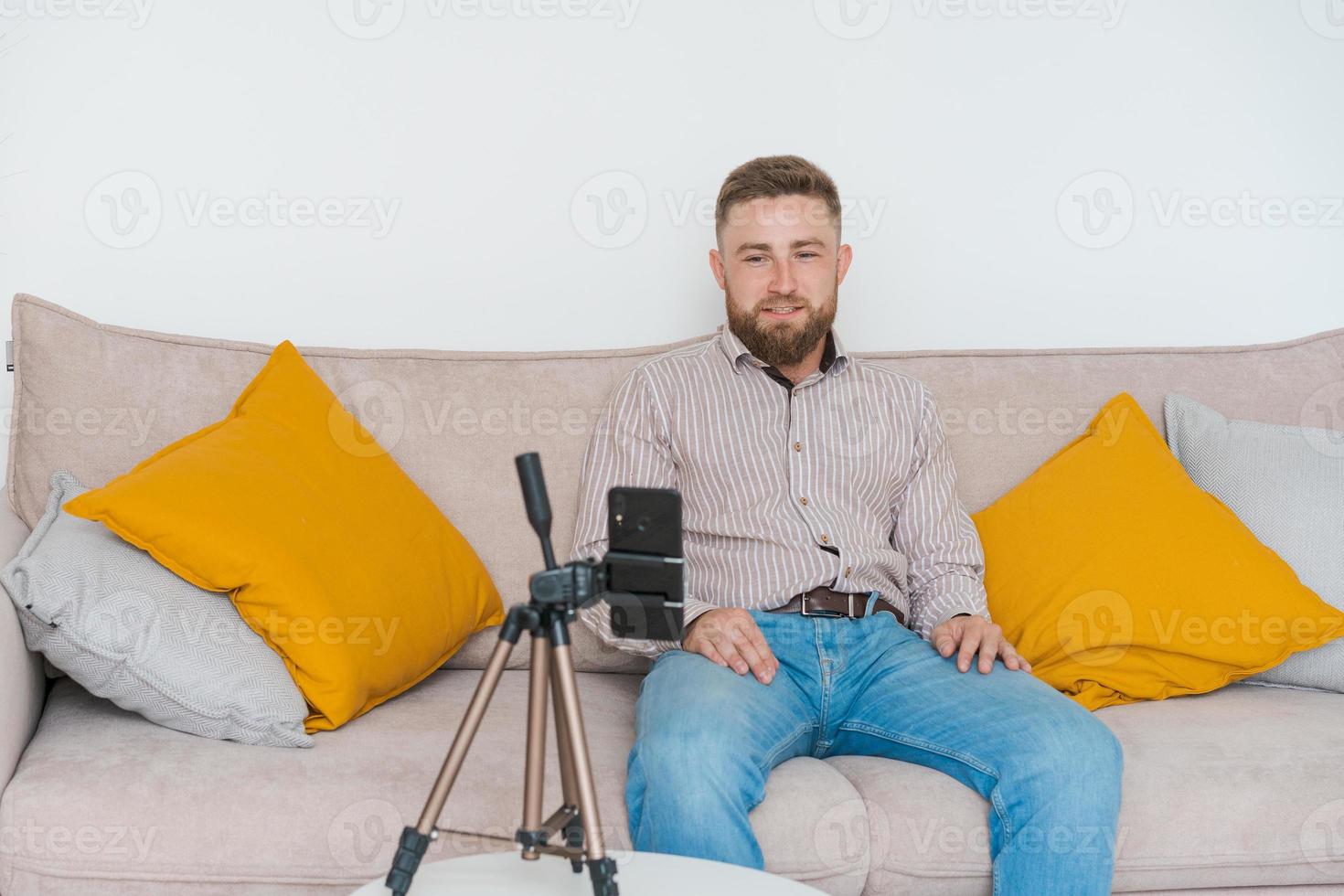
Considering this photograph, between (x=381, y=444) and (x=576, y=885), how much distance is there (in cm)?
111

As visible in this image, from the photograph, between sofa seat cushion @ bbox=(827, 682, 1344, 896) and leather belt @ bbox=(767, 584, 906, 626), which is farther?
leather belt @ bbox=(767, 584, 906, 626)

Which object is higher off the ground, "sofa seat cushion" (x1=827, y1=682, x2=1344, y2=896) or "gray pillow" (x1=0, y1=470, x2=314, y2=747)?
"gray pillow" (x1=0, y1=470, x2=314, y2=747)

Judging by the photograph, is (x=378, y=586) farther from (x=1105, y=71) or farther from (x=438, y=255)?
(x=1105, y=71)

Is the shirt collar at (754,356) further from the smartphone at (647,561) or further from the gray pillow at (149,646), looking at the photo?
the smartphone at (647,561)

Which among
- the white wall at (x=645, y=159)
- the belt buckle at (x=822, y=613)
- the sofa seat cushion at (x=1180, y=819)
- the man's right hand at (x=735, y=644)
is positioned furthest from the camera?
the white wall at (x=645, y=159)

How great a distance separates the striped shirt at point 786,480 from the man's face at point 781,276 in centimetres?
5

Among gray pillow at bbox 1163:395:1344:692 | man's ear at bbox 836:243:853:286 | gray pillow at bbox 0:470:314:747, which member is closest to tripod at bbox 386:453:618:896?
gray pillow at bbox 0:470:314:747

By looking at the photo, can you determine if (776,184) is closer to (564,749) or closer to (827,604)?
(827,604)

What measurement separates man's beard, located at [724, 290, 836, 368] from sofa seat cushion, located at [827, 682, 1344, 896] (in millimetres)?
722

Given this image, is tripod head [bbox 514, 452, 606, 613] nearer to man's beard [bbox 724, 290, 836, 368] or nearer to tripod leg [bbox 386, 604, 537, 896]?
tripod leg [bbox 386, 604, 537, 896]

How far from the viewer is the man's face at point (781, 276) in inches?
81.2

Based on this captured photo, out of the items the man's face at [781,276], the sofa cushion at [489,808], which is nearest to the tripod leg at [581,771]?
the sofa cushion at [489,808]

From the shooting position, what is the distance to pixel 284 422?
75.0 inches

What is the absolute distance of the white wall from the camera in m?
2.38
